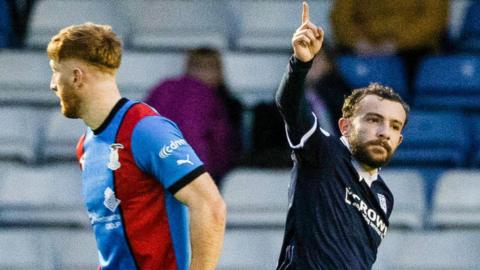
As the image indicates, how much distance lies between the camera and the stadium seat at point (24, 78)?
25.1 feet

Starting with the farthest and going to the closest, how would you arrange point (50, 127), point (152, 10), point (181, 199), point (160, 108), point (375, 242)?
point (152, 10) → point (50, 127) → point (160, 108) → point (375, 242) → point (181, 199)

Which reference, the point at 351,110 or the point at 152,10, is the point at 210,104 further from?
the point at 351,110

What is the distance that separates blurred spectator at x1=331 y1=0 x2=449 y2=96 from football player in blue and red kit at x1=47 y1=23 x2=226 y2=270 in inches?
162

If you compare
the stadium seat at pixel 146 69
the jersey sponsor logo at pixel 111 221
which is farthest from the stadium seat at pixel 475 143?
the jersey sponsor logo at pixel 111 221

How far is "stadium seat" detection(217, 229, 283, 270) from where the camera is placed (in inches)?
275

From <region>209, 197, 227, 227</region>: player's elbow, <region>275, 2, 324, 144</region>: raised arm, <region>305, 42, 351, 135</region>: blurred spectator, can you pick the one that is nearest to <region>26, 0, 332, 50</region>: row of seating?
<region>305, 42, 351, 135</region>: blurred spectator

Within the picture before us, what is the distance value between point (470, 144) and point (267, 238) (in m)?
1.49

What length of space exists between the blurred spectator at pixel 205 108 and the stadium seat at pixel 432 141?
109 cm

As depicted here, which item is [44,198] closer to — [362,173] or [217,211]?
[362,173]

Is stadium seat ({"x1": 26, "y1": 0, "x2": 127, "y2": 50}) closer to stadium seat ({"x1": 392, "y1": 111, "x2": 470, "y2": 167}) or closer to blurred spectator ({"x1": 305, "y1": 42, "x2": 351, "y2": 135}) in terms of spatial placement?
blurred spectator ({"x1": 305, "y1": 42, "x2": 351, "y2": 135})

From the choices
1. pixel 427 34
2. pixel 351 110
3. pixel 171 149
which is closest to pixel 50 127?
pixel 427 34

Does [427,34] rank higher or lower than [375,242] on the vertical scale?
higher

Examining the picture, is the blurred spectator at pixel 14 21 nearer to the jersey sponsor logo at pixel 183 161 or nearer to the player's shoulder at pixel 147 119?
the player's shoulder at pixel 147 119

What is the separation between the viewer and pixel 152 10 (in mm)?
8008
